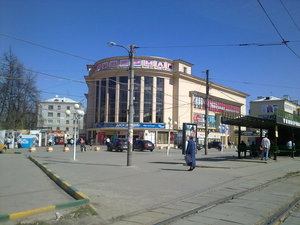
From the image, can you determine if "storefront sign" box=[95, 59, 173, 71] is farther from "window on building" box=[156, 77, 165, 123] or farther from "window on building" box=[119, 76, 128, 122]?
"window on building" box=[119, 76, 128, 122]

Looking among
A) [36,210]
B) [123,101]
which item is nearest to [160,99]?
[123,101]

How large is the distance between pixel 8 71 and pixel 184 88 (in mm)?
35195

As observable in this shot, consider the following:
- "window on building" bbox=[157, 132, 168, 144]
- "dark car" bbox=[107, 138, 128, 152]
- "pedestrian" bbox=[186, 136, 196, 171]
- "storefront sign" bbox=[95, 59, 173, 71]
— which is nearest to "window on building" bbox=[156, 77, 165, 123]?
"window on building" bbox=[157, 132, 168, 144]

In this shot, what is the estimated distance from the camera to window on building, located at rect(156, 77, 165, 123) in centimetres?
6109

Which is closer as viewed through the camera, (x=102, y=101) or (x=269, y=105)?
(x=102, y=101)

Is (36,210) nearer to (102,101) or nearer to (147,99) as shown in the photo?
(147,99)

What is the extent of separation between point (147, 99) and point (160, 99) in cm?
294

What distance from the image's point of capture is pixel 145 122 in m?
59.8

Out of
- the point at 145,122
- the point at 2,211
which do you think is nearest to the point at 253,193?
the point at 2,211

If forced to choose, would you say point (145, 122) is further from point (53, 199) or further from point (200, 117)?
point (53, 199)

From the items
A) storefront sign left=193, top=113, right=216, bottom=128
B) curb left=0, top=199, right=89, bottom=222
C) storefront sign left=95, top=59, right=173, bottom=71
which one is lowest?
curb left=0, top=199, right=89, bottom=222

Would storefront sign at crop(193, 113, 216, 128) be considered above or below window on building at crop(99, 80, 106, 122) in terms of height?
below

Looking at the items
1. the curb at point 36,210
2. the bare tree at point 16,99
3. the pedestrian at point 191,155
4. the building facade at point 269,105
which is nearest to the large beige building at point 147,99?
the bare tree at point 16,99

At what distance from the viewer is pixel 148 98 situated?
199 ft
